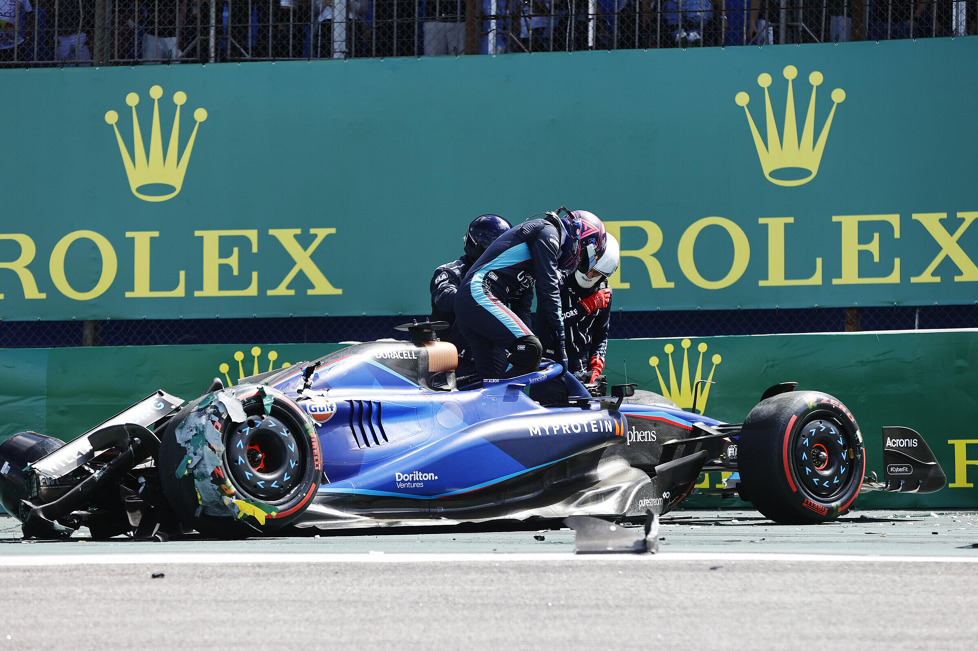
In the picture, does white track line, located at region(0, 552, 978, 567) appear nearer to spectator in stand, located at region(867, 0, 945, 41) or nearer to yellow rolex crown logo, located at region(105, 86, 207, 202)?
yellow rolex crown logo, located at region(105, 86, 207, 202)

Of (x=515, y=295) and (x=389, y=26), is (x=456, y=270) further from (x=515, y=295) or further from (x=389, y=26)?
(x=389, y=26)

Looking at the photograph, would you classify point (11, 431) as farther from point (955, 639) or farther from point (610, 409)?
point (955, 639)

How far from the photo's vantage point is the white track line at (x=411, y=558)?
14.6 feet

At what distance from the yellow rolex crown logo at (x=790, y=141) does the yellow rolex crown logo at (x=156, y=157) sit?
447 centimetres

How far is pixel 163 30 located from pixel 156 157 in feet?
3.89

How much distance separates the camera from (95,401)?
945 centimetres

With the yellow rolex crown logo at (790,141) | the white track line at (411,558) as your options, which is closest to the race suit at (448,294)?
the yellow rolex crown logo at (790,141)

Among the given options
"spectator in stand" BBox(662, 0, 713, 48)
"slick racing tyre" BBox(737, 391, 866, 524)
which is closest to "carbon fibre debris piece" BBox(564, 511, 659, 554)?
"slick racing tyre" BBox(737, 391, 866, 524)

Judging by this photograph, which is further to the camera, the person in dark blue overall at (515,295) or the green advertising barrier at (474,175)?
the green advertising barrier at (474,175)

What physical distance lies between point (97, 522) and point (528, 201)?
15.0ft

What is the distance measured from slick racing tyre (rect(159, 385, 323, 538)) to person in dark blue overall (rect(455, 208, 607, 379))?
5.40 feet

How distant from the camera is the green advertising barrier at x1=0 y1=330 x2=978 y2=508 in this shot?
29.4 feet

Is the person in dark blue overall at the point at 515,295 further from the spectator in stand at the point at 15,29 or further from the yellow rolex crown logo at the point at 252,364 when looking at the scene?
the spectator in stand at the point at 15,29

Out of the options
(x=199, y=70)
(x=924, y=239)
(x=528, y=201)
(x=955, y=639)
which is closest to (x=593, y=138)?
(x=528, y=201)
